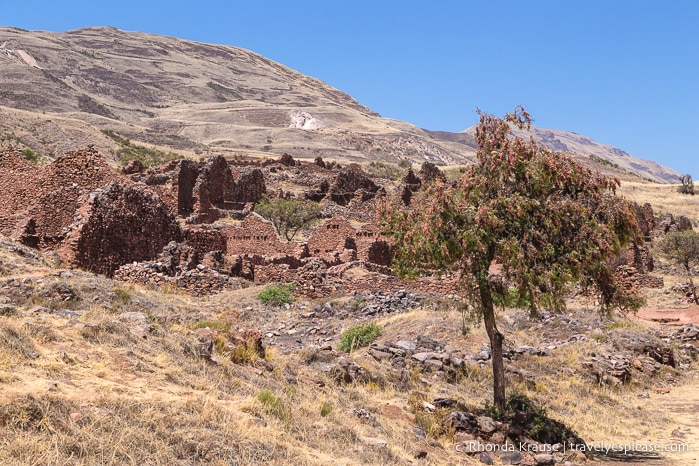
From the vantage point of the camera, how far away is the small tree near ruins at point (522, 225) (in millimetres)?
10258

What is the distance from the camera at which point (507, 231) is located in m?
10.7

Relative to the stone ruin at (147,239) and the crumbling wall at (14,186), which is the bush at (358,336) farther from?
the crumbling wall at (14,186)

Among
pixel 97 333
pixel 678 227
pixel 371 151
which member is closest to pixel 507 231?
pixel 97 333

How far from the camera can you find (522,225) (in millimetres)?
10602

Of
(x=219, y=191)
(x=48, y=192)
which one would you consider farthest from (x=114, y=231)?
(x=219, y=191)

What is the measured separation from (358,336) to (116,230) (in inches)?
320

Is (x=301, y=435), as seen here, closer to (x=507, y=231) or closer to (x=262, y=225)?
(x=507, y=231)

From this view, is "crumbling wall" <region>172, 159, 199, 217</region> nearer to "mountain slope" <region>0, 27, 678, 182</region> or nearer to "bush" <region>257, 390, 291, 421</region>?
"bush" <region>257, 390, 291, 421</region>

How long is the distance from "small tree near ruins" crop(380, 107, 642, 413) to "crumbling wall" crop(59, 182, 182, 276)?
10484 mm

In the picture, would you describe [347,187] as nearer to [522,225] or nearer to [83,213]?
[83,213]

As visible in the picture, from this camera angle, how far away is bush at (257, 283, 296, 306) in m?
19.8

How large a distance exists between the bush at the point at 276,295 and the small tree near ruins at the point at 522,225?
9287 mm

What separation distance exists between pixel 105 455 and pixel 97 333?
3427 mm

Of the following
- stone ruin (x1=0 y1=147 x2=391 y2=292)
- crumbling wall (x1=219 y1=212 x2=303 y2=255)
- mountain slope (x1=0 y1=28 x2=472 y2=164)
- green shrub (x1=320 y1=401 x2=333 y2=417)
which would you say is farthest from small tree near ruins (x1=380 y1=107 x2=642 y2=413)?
mountain slope (x1=0 y1=28 x2=472 y2=164)
